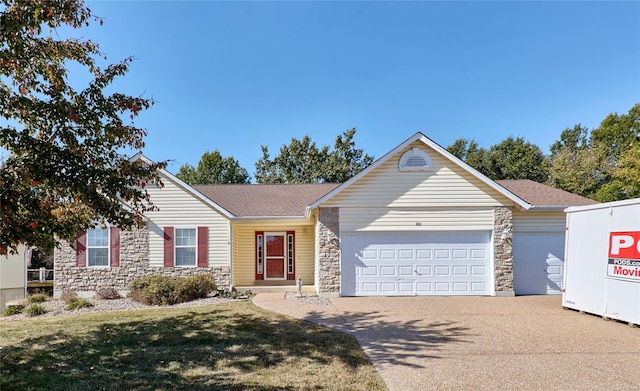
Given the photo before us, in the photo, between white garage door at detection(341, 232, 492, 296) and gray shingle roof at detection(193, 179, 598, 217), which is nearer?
white garage door at detection(341, 232, 492, 296)

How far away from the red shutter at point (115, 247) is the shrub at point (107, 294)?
972 millimetres

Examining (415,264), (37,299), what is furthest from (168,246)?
(415,264)

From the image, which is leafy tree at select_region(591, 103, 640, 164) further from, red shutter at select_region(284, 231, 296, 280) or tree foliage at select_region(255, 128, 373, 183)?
red shutter at select_region(284, 231, 296, 280)

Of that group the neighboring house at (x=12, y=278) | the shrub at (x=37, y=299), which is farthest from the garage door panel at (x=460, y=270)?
the neighboring house at (x=12, y=278)

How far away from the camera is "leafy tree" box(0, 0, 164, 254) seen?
210 inches

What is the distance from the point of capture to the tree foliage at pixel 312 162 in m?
33.7

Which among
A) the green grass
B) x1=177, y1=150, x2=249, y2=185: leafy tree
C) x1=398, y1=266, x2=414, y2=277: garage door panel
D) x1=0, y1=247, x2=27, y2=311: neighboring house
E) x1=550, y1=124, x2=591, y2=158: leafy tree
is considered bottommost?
x1=0, y1=247, x2=27, y2=311: neighboring house

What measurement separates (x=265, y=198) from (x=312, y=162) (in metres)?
19.3

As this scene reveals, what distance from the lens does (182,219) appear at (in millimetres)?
13562

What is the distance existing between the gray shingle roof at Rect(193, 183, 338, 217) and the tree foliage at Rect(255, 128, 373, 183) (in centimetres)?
1533

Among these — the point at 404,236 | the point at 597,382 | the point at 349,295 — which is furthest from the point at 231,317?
the point at 597,382

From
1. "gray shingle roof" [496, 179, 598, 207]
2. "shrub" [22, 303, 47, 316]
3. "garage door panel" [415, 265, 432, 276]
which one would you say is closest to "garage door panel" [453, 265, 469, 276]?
"garage door panel" [415, 265, 432, 276]

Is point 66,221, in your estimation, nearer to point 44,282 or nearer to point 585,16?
point 44,282

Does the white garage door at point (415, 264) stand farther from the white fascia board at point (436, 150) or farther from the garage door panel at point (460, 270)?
the white fascia board at point (436, 150)
